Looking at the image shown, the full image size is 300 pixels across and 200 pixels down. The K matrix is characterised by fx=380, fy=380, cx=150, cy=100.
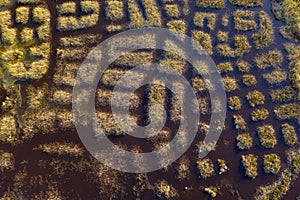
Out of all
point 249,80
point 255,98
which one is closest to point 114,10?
point 249,80

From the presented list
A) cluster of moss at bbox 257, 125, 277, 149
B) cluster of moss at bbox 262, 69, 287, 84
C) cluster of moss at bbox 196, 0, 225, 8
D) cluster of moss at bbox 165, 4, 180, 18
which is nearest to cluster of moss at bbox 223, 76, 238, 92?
cluster of moss at bbox 262, 69, 287, 84

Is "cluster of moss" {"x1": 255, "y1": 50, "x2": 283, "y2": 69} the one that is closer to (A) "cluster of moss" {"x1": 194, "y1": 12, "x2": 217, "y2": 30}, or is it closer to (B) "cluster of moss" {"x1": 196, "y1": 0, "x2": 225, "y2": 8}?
(A) "cluster of moss" {"x1": 194, "y1": 12, "x2": 217, "y2": 30}

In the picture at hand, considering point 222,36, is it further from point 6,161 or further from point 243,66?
point 6,161

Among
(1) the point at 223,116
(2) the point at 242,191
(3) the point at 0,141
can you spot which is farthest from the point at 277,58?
(3) the point at 0,141

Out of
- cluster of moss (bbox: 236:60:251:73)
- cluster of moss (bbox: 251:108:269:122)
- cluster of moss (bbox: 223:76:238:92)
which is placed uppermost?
→ cluster of moss (bbox: 236:60:251:73)

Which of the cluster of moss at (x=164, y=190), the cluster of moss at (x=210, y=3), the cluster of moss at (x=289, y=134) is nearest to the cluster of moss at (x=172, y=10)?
the cluster of moss at (x=210, y=3)

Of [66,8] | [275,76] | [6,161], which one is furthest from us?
[66,8]

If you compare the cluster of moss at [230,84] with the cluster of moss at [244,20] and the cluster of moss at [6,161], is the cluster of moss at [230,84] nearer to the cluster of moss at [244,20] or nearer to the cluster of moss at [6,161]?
the cluster of moss at [244,20]

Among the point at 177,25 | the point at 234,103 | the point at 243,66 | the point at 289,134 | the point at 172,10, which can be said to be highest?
the point at 172,10
